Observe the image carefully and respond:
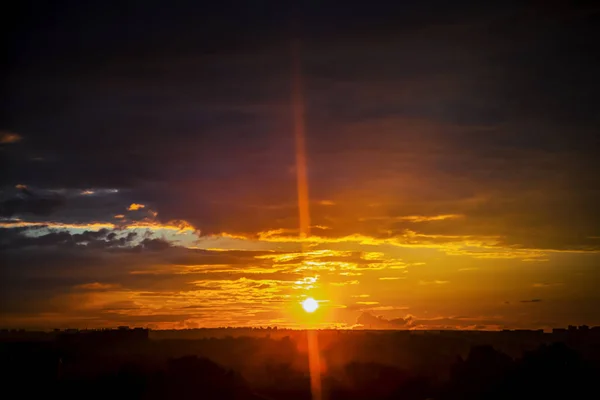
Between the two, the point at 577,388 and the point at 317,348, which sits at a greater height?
the point at 317,348

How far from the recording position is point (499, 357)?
93.5m

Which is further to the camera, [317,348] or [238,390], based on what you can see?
[317,348]

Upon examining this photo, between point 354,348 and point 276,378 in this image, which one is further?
point 354,348

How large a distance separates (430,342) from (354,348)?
27.0 m

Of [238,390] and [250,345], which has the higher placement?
[250,345]

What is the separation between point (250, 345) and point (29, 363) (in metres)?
118

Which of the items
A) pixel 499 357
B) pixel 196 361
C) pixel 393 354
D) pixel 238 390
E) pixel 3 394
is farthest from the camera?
pixel 393 354

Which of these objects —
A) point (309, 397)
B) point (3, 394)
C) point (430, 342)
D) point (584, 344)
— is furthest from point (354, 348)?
point (3, 394)

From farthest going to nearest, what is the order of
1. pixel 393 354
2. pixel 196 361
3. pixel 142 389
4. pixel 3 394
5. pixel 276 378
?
pixel 393 354 < pixel 276 378 < pixel 196 361 < pixel 142 389 < pixel 3 394

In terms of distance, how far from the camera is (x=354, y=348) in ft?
536

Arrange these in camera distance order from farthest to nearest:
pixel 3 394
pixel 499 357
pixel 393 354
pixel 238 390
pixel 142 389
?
pixel 393 354 → pixel 499 357 → pixel 238 390 → pixel 142 389 → pixel 3 394

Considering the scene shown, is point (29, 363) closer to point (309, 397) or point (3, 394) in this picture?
point (3, 394)

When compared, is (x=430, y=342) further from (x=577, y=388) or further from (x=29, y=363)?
(x=29, y=363)

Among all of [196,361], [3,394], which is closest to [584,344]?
[196,361]
